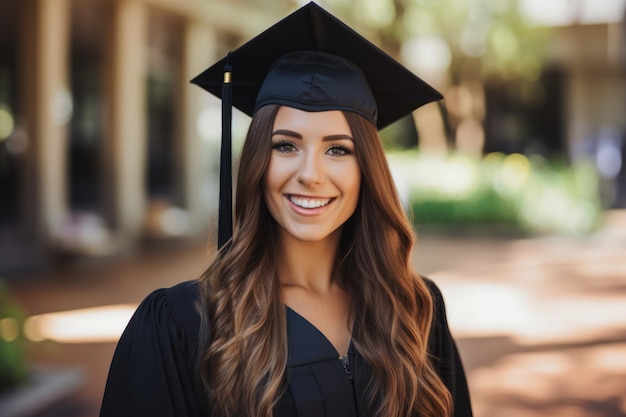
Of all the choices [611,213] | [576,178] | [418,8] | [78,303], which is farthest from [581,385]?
[611,213]

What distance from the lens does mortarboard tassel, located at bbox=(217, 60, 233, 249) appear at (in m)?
2.00

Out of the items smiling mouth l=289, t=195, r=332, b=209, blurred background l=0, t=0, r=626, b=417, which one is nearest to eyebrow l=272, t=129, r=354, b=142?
smiling mouth l=289, t=195, r=332, b=209

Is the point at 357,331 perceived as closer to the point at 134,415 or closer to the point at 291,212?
the point at 291,212

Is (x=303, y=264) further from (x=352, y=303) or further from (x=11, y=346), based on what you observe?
(x=11, y=346)

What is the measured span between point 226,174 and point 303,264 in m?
0.34

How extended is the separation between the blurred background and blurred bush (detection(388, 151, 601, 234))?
3cm

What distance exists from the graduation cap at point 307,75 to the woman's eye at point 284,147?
0.10m

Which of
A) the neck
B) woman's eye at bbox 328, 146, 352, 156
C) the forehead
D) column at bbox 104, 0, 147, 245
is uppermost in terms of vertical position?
column at bbox 104, 0, 147, 245

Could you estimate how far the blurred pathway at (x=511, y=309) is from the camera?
4.93 m

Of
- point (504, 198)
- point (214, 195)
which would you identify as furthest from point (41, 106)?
point (504, 198)

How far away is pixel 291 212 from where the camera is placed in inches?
73.7

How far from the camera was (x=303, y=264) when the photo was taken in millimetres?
2037

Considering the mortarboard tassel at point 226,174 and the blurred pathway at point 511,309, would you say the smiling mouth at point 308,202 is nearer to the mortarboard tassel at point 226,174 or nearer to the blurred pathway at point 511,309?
the mortarboard tassel at point 226,174

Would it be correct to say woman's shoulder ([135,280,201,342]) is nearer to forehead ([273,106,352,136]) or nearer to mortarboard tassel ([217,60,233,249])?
mortarboard tassel ([217,60,233,249])
